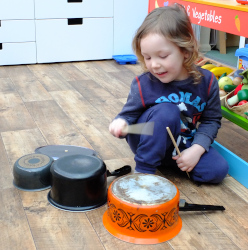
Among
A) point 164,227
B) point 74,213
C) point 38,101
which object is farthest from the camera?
point 38,101

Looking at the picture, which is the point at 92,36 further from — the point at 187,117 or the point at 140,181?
the point at 140,181

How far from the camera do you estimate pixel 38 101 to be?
6.94 feet

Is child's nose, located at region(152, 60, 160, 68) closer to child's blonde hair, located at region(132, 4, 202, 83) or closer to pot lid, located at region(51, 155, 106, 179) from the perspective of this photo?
child's blonde hair, located at region(132, 4, 202, 83)

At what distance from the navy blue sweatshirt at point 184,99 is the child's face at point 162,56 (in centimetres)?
5

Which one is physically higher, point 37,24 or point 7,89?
point 37,24

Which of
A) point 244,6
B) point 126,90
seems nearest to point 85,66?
point 126,90

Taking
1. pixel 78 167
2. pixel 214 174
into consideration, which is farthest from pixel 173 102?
pixel 78 167

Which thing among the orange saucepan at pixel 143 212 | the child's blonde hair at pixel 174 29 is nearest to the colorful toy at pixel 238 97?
the child's blonde hair at pixel 174 29

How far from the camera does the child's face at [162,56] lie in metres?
1.21

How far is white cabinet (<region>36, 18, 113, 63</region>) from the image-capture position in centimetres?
282

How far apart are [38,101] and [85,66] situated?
30.6 inches

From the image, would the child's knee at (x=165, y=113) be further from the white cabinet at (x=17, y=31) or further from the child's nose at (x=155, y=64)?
the white cabinet at (x=17, y=31)

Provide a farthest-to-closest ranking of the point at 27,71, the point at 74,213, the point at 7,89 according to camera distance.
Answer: the point at 27,71, the point at 7,89, the point at 74,213

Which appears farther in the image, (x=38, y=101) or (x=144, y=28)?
(x=38, y=101)
